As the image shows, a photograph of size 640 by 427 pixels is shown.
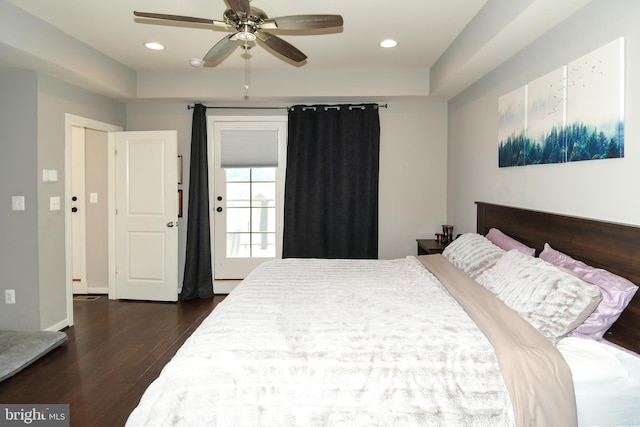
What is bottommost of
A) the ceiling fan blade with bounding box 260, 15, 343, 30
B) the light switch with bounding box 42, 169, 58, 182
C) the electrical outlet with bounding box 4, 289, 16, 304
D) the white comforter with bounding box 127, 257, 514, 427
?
the electrical outlet with bounding box 4, 289, 16, 304

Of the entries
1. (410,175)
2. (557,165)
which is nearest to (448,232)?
(410,175)

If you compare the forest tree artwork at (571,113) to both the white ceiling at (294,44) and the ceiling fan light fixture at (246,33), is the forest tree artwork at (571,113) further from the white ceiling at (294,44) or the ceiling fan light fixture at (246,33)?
the ceiling fan light fixture at (246,33)

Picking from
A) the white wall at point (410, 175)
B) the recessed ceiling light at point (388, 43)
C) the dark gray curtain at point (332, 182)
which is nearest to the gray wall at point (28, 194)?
the dark gray curtain at point (332, 182)

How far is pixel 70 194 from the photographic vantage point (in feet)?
12.4

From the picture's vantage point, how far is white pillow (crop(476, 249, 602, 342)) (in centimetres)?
164

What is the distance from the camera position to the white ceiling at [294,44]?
273 centimetres

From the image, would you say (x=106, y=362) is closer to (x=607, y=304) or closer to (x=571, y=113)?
(x=607, y=304)

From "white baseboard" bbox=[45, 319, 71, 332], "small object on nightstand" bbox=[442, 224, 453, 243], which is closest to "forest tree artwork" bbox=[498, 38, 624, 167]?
"small object on nightstand" bbox=[442, 224, 453, 243]

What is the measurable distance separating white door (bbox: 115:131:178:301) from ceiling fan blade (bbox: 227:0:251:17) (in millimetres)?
2818

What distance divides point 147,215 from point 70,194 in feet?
3.07

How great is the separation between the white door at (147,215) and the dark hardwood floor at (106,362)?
0.31 metres

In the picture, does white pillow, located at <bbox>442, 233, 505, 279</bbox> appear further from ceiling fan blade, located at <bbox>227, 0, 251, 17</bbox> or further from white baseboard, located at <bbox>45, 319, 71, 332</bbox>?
white baseboard, located at <bbox>45, 319, 71, 332</bbox>

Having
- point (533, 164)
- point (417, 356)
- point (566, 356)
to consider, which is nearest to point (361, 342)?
point (417, 356)

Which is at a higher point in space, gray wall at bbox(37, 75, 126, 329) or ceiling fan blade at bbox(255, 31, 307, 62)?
ceiling fan blade at bbox(255, 31, 307, 62)
